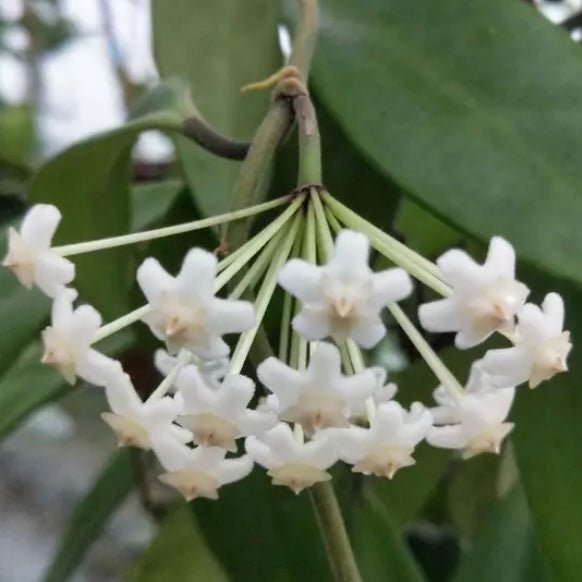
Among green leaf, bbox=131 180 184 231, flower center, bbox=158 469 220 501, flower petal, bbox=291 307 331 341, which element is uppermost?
flower petal, bbox=291 307 331 341

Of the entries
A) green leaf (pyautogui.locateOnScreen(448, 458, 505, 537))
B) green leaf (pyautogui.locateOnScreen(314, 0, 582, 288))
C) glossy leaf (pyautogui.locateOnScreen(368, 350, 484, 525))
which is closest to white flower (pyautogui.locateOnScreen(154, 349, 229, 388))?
green leaf (pyautogui.locateOnScreen(314, 0, 582, 288))

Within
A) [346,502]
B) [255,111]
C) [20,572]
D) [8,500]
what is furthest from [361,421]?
[8,500]

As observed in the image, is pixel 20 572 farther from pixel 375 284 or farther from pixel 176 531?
pixel 375 284

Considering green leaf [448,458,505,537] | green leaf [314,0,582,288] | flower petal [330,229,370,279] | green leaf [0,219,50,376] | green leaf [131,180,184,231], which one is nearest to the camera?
flower petal [330,229,370,279]

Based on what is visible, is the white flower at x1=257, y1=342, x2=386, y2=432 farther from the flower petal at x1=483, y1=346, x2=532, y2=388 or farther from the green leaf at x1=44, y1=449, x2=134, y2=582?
the green leaf at x1=44, y1=449, x2=134, y2=582

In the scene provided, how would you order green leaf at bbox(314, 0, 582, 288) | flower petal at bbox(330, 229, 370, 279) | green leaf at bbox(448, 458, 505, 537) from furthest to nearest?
green leaf at bbox(448, 458, 505, 537), green leaf at bbox(314, 0, 582, 288), flower petal at bbox(330, 229, 370, 279)

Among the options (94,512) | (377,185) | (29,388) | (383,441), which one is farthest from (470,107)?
(94,512)

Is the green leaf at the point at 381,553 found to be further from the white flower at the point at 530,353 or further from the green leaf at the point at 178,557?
the white flower at the point at 530,353
